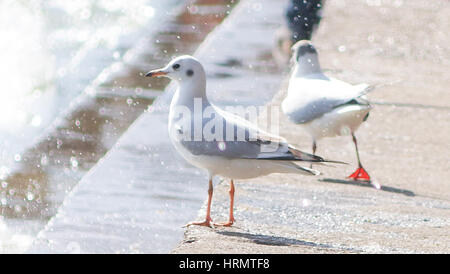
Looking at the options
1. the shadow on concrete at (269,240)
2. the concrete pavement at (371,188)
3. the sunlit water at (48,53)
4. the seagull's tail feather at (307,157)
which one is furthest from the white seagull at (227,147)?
the sunlit water at (48,53)

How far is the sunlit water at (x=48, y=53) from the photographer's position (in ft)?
27.9

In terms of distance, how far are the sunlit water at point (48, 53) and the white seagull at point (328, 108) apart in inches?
88.3

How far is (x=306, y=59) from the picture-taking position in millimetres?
8594

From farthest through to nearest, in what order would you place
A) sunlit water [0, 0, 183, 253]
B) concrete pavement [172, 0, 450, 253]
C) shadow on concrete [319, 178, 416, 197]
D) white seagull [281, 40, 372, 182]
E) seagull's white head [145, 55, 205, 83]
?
sunlit water [0, 0, 183, 253] → white seagull [281, 40, 372, 182] → shadow on concrete [319, 178, 416, 197] → seagull's white head [145, 55, 205, 83] → concrete pavement [172, 0, 450, 253]

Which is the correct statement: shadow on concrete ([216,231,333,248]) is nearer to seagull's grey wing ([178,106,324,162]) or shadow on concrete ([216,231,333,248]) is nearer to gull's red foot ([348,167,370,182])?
seagull's grey wing ([178,106,324,162])

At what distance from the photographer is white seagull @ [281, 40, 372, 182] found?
301 inches

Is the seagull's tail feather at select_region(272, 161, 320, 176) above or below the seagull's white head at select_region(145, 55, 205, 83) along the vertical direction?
below

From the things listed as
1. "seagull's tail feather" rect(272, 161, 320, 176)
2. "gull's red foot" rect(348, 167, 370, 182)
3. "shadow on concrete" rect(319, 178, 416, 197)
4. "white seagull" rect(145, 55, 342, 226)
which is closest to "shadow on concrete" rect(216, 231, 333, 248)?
"white seagull" rect(145, 55, 342, 226)

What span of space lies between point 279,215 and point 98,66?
475 centimetres

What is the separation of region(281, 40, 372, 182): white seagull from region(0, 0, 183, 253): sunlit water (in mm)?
2242

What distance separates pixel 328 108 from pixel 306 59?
38.5 inches

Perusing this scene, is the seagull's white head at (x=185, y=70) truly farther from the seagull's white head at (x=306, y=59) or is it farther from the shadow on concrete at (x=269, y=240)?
the seagull's white head at (x=306, y=59)
